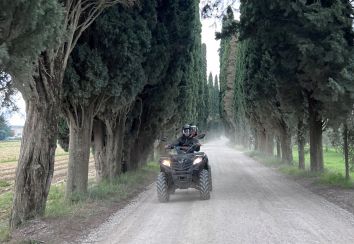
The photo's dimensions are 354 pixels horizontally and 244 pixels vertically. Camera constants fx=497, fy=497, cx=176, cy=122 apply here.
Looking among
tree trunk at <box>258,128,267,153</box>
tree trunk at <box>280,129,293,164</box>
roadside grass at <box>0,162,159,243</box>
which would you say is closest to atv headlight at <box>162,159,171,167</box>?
roadside grass at <box>0,162,159,243</box>

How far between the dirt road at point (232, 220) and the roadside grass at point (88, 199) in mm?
763

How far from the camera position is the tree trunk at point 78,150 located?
49.0ft

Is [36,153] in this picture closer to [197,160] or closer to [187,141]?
[197,160]

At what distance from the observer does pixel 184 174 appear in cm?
1345

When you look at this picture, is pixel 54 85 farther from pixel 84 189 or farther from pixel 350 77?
pixel 350 77

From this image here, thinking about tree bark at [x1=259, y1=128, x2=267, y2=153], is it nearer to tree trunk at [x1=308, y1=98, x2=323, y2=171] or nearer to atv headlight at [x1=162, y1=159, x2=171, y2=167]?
tree trunk at [x1=308, y1=98, x2=323, y2=171]

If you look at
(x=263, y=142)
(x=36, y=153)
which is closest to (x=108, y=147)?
(x=36, y=153)

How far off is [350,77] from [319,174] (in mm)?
6936

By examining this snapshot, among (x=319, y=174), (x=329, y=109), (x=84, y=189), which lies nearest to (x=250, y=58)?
(x=319, y=174)

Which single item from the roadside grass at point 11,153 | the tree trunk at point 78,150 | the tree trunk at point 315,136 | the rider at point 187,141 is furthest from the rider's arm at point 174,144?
the roadside grass at point 11,153

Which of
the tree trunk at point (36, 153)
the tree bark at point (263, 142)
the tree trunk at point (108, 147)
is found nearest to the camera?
the tree trunk at point (36, 153)

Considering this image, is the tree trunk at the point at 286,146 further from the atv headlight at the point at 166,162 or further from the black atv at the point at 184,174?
the atv headlight at the point at 166,162

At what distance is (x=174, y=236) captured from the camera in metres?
8.77

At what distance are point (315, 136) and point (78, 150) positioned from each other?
375 inches
